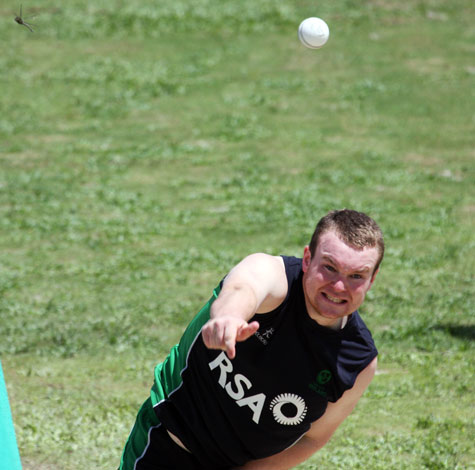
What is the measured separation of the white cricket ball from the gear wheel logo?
4337 millimetres

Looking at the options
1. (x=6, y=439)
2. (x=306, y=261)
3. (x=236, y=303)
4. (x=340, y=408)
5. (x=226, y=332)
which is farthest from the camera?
(x=6, y=439)

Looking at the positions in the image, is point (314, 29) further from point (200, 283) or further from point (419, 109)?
point (419, 109)

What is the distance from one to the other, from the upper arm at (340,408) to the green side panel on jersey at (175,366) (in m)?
0.60

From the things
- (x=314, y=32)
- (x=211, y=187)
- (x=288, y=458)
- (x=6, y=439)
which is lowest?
(x=211, y=187)

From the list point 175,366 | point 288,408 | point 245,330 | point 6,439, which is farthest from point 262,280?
point 6,439

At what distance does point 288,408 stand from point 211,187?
873 cm

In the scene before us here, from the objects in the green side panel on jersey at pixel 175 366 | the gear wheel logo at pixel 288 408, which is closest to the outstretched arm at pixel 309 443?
the gear wheel logo at pixel 288 408

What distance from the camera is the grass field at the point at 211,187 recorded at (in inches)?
247

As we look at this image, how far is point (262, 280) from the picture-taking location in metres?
2.95

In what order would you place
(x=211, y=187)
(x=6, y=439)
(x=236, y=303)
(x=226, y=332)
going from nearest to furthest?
(x=226, y=332)
(x=236, y=303)
(x=6, y=439)
(x=211, y=187)

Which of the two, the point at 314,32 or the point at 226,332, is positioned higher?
the point at 314,32

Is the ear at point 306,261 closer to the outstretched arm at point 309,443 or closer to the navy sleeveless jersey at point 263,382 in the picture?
the navy sleeveless jersey at point 263,382

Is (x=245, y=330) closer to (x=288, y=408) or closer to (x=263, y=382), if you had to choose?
(x=263, y=382)

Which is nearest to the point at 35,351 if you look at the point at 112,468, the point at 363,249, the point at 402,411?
the point at 112,468
